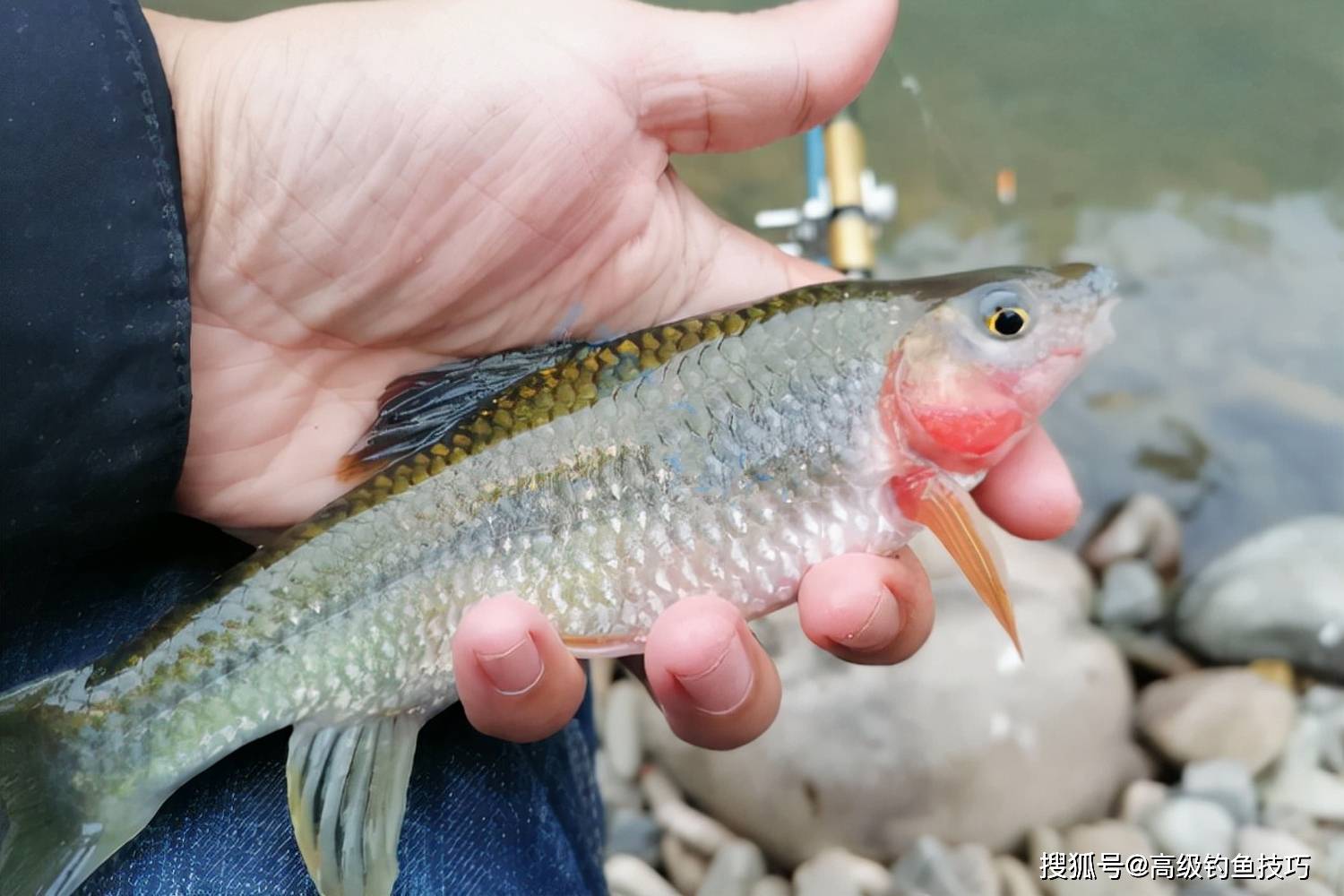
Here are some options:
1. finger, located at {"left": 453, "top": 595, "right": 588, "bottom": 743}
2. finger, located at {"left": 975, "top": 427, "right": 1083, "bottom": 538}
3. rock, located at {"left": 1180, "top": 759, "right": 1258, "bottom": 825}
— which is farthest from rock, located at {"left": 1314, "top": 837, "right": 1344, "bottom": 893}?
finger, located at {"left": 453, "top": 595, "right": 588, "bottom": 743}

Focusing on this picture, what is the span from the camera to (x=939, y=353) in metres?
1.45

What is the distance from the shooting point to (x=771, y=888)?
2.79 m

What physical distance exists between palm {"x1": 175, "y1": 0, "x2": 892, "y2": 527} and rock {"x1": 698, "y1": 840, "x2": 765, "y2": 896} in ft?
5.39

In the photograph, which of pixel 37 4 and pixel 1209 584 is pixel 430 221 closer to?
pixel 37 4

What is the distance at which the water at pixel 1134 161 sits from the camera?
4.15 m

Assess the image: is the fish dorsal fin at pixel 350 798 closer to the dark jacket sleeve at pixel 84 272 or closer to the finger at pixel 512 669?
the finger at pixel 512 669

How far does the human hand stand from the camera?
1586 mm

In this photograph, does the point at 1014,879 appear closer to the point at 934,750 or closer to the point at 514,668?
the point at 934,750

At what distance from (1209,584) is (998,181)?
6.49ft

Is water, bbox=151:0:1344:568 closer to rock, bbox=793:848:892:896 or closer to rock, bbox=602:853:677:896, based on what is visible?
rock, bbox=793:848:892:896

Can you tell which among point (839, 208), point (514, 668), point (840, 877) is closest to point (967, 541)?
point (514, 668)

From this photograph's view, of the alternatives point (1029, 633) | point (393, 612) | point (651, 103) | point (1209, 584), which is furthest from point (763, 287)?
point (1209, 584)

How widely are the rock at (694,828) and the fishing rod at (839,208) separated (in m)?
1.53

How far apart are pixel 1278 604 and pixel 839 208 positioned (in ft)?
6.38
